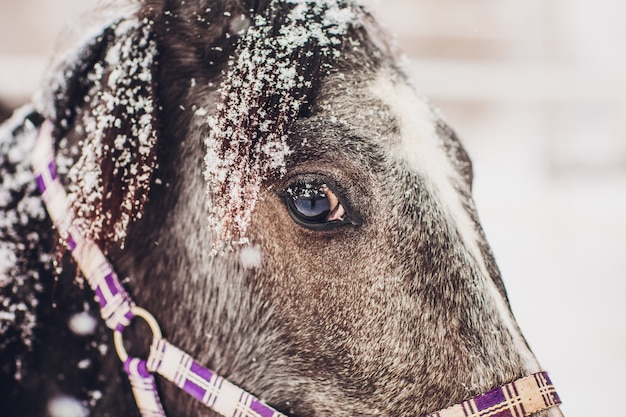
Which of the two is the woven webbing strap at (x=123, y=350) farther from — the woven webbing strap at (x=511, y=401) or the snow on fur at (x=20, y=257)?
the woven webbing strap at (x=511, y=401)

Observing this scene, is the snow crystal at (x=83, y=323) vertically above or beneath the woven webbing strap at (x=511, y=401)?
above

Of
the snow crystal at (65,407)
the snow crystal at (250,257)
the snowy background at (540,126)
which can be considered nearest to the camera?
the snow crystal at (250,257)

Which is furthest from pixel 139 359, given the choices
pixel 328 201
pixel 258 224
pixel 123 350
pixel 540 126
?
pixel 540 126

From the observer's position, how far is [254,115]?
86 centimetres

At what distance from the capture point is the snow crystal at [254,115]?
0.85 metres

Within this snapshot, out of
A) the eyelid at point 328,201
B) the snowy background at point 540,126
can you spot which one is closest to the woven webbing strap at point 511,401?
the eyelid at point 328,201

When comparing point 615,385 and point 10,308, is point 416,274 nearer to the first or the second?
point 10,308

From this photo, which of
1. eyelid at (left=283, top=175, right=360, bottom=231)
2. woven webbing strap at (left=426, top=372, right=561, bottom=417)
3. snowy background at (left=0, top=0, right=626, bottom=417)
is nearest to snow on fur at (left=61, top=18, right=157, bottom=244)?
Result: eyelid at (left=283, top=175, right=360, bottom=231)

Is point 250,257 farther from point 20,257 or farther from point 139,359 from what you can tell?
point 20,257

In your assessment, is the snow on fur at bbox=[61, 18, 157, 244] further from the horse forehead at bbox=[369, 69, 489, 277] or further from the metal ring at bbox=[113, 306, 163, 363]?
→ the horse forehead at bbox=[369, 69, 489, 277]

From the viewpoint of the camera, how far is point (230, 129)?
0.86 m

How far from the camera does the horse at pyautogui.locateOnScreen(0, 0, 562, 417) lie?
2.70 ft

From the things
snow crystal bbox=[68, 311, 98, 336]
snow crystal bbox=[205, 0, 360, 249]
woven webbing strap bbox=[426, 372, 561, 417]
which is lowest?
woven webbing strap bbox=[426, 372, 561, 417]

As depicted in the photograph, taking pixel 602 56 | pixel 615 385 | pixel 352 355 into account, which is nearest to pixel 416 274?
pixel 352 355
